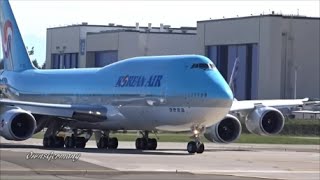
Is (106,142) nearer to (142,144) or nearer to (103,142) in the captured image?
(103,142)

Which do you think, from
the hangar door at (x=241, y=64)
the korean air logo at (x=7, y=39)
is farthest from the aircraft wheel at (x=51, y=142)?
the hangar door at (x=241, y=64)

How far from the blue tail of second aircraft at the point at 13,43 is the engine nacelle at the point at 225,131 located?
564 inches

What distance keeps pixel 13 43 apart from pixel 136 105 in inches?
552

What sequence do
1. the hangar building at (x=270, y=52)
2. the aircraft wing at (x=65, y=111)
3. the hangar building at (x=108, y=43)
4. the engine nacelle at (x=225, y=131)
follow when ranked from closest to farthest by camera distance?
the aircraft wing at (x=65, y=111), the engine nacelle at (x=225, y=131), the hangar building at (x=270, y=52), the hangar building at (x=108, y=43)

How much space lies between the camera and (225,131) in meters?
46.1

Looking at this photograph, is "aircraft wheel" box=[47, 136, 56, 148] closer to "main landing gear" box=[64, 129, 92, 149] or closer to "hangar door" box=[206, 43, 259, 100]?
"main landing gear" box=[64, 129, 92, 149]

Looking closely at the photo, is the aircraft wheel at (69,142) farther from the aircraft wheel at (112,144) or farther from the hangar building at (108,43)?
the hangar building at (108,43)

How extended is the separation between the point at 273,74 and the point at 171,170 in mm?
74076

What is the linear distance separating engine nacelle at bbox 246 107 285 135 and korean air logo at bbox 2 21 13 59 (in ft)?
51.4

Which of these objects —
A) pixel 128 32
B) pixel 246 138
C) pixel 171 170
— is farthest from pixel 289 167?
pixel 128 32

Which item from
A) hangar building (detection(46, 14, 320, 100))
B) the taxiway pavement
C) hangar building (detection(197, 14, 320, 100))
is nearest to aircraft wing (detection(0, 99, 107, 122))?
the taxiway pavement

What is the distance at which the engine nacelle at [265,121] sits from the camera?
47644 millimetres

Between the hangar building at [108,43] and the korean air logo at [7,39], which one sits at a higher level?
the hangar building at [108,43]

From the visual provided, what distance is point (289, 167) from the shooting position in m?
32.8
